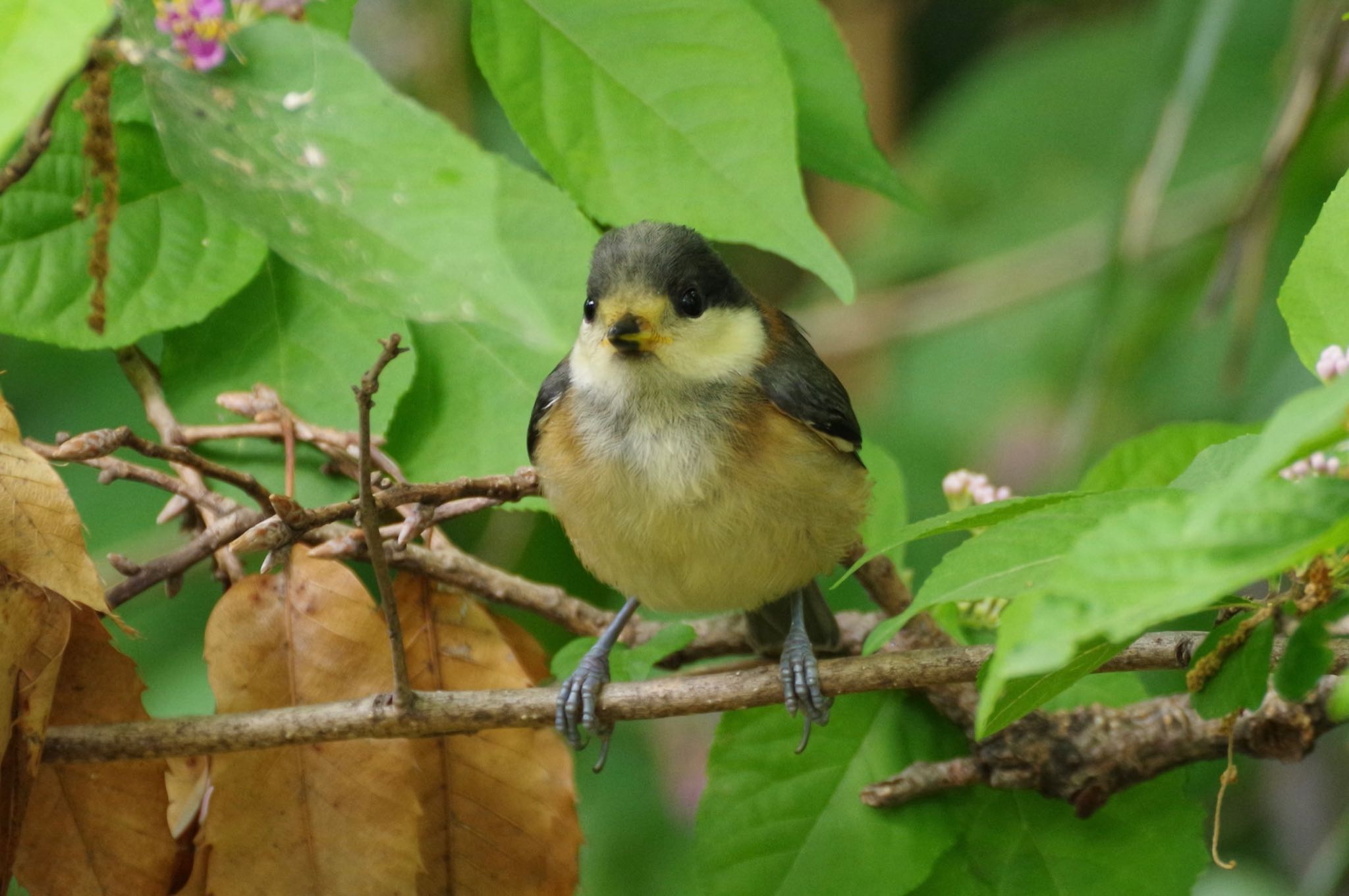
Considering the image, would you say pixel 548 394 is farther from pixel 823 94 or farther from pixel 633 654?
pixel 823 94

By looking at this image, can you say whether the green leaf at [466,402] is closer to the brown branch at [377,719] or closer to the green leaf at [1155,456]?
the brown branch at [377,719]

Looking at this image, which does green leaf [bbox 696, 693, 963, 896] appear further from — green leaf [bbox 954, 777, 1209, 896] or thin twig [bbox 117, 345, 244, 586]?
thin twig [bbox 117, 345, 244, 586]

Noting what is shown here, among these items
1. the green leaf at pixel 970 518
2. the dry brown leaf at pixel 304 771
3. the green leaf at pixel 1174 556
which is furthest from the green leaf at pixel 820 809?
the green leaf at pixel 1174 556

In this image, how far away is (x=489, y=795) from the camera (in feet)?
6.29

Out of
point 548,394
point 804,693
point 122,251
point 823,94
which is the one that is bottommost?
point 804,693

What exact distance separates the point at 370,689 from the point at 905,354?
3.54 m

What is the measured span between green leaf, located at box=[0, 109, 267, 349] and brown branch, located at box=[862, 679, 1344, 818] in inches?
48.0

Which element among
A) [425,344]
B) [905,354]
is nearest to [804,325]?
[905,354]

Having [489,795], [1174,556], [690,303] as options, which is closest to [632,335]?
[690,303]

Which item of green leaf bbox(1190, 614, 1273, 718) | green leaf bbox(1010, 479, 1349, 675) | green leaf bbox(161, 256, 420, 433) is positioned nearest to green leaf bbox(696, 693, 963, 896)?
green leaf bbox(1190, 614, 1273, 718)

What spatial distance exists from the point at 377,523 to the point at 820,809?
78 centimetres

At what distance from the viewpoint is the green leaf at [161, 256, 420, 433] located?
2012mm

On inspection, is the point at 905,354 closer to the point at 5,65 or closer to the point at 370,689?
the point at 370,689

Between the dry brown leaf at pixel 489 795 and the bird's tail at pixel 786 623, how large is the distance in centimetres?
56
